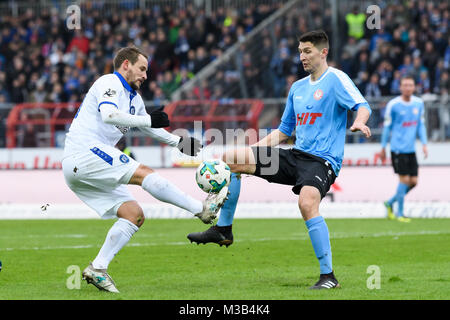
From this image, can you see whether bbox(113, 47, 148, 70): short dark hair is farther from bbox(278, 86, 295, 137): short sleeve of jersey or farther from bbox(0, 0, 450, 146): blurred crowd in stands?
bbox(0, 0, 450, 146): blurred crowd in stands

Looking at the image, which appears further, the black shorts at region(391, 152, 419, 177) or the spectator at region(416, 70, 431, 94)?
the spectator at region(416, 70, 431, 94)

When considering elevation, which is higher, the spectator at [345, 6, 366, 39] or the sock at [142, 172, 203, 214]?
the spectator at [345, 6, 366, 39]

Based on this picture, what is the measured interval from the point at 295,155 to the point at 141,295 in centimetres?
207

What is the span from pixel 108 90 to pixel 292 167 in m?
1.86

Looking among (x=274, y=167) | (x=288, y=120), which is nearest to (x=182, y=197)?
(x=274, y=167)

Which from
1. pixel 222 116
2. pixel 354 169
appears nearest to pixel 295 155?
pixel 354 169

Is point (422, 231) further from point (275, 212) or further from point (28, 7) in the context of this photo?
point (28, 7)

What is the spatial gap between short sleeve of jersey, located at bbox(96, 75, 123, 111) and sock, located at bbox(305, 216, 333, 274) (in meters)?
2.03

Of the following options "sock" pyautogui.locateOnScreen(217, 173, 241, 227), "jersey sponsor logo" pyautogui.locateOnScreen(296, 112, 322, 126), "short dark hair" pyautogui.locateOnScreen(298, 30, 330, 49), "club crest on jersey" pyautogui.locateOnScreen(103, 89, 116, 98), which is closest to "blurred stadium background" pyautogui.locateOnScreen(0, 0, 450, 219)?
"sock" pyautogui.locateOnScreen(217, 173, 241, 227)

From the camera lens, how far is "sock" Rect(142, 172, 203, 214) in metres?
7.84

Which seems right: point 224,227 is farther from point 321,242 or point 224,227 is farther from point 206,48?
point 206,48

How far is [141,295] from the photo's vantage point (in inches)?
292

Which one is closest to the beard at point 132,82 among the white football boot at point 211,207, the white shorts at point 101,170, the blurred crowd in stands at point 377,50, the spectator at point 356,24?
the white shorts at point 101,170

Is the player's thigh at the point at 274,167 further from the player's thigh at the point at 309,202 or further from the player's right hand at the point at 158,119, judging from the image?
the player's right hand at the point at 158,119
